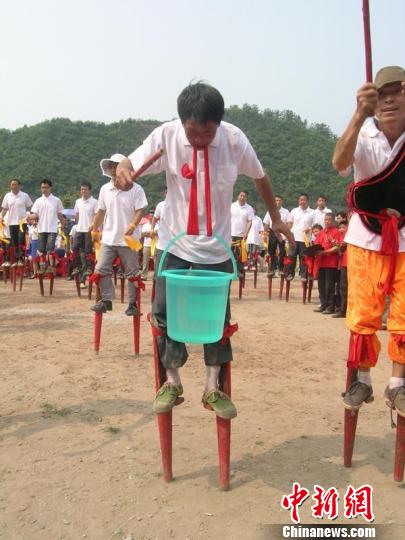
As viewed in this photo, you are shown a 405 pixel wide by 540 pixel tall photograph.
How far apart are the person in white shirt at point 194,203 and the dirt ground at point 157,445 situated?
494mm

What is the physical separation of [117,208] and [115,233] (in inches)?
13.2

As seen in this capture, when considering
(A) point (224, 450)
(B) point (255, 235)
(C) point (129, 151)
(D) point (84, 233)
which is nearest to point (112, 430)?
(A) point (224, 450)

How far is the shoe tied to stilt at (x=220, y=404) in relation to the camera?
3.30m

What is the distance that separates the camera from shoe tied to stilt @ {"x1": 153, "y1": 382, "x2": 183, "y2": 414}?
11.0 ft

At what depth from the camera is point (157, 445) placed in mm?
3914

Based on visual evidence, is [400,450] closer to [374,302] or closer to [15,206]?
[374,302]

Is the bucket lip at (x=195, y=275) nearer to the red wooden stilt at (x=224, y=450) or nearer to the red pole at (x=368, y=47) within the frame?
the red wooden stilt at (x=224, y=450)

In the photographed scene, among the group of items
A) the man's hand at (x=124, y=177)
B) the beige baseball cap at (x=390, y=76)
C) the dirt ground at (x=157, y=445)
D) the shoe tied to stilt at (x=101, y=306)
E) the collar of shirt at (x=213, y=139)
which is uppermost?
the beige baseball cap at (x=390, y=76)

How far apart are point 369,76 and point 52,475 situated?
289cm

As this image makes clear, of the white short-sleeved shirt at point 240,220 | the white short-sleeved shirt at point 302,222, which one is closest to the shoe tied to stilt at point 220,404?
the white short-sleeved shirt at point 302,222

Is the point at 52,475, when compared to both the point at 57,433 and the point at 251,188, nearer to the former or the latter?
the point at 57,433

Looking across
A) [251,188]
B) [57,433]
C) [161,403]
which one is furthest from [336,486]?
[251,188]

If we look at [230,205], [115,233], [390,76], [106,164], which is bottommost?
[115,233]

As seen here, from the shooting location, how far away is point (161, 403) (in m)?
3.35
